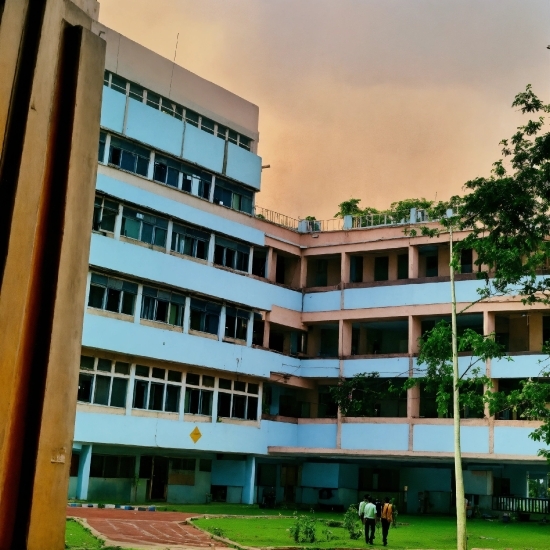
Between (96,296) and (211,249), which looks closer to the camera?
(96,296)

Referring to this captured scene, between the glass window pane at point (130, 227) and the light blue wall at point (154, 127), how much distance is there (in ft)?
9.96

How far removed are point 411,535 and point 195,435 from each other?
11003 millimetres

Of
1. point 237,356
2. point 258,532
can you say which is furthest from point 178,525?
→ point 237,356

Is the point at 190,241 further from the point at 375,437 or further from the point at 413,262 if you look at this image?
the point at 375,437

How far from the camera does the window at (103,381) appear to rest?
28.8m

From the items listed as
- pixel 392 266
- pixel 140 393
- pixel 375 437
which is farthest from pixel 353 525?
pixel 392 266

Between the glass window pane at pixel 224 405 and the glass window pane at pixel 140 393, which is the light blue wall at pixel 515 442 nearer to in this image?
the glass window pane at pixel 224 405

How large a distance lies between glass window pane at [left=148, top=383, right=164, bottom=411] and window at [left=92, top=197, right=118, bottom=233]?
19.9 feet

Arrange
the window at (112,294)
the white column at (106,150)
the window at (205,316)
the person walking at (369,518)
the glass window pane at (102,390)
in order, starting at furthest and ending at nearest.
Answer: the window at (205,316) < the white column at (106,150) < the window at (112,294) < the glass window pane at (102,390) < the person walking at (369,518)

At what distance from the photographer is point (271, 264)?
37.2 m

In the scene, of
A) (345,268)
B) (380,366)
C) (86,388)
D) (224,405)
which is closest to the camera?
(86,388)

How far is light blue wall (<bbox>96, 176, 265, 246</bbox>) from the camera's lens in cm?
3000

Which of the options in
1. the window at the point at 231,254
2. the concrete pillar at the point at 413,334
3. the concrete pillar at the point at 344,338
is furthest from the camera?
the concrete pillar at the point at 344,338

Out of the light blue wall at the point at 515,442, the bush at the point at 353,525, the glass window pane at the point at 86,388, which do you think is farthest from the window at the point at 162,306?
the light blue wall at the point at 515,442
